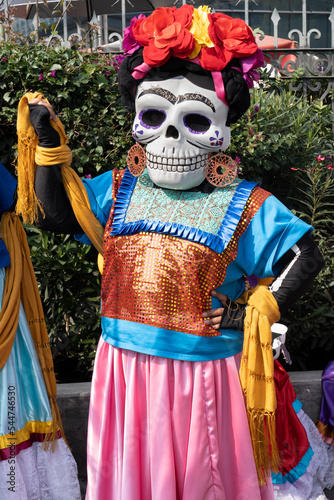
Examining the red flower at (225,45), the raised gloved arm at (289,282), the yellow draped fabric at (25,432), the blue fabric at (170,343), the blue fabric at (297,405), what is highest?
the red flower at (225,45)

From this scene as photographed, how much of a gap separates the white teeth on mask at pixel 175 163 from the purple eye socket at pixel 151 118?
0.12 m

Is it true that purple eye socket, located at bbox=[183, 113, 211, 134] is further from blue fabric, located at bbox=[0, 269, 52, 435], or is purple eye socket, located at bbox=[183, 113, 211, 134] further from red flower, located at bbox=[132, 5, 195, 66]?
blue fabric, located at bbox=[0, 269, 52, 435]

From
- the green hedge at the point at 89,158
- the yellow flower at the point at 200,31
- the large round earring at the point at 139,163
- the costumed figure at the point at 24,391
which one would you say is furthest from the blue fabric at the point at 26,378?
the yellow flower at the point at 200,31

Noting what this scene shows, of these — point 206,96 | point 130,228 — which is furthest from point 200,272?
point 206,96

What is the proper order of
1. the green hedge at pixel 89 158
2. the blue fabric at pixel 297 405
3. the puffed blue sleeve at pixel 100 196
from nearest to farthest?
the puffed blue sleeve at pixel 100 196
the blue fabric at pixel 297 405
the green hedge at pixel 89 158

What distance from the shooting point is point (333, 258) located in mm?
3762

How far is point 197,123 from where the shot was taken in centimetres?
233

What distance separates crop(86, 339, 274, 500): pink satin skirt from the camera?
2.24 meters

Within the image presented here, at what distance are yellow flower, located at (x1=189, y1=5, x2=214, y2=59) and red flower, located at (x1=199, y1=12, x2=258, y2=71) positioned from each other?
0.02 m

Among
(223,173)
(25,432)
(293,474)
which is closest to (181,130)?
(223,173)

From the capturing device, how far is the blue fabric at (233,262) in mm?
2268

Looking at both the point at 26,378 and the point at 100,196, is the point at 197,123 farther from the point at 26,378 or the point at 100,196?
Result: the point at 26,378

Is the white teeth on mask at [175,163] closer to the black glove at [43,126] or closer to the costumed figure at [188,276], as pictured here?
the costumed figure at [188,276]

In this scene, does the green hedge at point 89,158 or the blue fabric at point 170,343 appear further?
the green hedge at point 89,158
